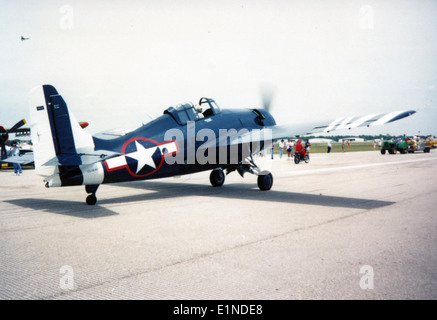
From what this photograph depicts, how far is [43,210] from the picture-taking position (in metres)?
8.90

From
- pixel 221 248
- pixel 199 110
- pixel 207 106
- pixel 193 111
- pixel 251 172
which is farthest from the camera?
pixel 251 172

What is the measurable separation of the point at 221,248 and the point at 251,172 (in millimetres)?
7434

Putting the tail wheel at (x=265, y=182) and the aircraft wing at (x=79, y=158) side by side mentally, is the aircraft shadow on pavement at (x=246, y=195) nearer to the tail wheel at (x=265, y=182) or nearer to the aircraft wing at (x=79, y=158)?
the tail wheel at (x=265, y=182)

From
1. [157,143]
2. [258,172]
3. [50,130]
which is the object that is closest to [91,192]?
[50,130]

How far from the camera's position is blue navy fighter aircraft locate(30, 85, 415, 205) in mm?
8469

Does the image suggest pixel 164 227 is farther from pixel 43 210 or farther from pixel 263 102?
pixel 263 102

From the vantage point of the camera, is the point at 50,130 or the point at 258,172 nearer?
the point at 50,130

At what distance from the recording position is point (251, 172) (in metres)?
12.7

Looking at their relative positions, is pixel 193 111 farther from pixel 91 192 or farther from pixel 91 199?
pixel 91 199

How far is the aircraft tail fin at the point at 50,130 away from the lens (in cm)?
842

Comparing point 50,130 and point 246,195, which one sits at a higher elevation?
point 50,130

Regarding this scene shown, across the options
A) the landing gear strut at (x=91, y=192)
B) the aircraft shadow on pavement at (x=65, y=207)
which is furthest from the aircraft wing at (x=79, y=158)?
the aircraft shadow on pavement at (x=65, y=207)

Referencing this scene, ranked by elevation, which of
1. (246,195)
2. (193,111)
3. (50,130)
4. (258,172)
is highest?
(193,111)
